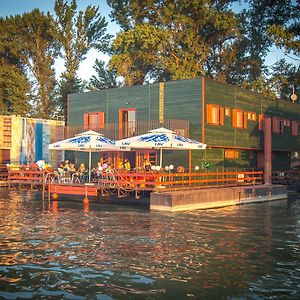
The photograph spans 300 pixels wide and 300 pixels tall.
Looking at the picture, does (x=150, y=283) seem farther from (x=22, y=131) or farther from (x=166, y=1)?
(x=166, y=1)

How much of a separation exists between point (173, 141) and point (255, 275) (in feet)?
42.0

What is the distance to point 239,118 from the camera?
3119 cm

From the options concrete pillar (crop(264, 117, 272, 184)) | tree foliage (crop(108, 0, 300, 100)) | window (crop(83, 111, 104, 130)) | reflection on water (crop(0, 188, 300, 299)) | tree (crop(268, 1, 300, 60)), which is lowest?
reflection on water (crop(0, 188, 300, 299))

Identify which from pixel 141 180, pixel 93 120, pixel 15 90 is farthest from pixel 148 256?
pixel 15 90

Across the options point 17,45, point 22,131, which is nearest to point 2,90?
point 17,45

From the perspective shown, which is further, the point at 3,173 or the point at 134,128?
the point at 3,173

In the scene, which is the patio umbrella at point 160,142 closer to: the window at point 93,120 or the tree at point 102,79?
the window at point 93,120

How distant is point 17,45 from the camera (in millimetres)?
58406

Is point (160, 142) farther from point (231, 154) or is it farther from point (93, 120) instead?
point (93, 120)

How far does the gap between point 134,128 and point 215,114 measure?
17.1 ft

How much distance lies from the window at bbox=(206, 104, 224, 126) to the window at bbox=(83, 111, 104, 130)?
25.1 feet

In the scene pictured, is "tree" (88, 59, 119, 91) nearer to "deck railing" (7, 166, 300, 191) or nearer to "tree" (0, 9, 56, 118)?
"tree" (0, 9, 56, 118)

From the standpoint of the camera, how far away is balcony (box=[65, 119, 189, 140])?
27.5 metres

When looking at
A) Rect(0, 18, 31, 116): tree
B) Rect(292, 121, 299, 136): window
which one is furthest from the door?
Rect(0, 18, 31, 116): tree
